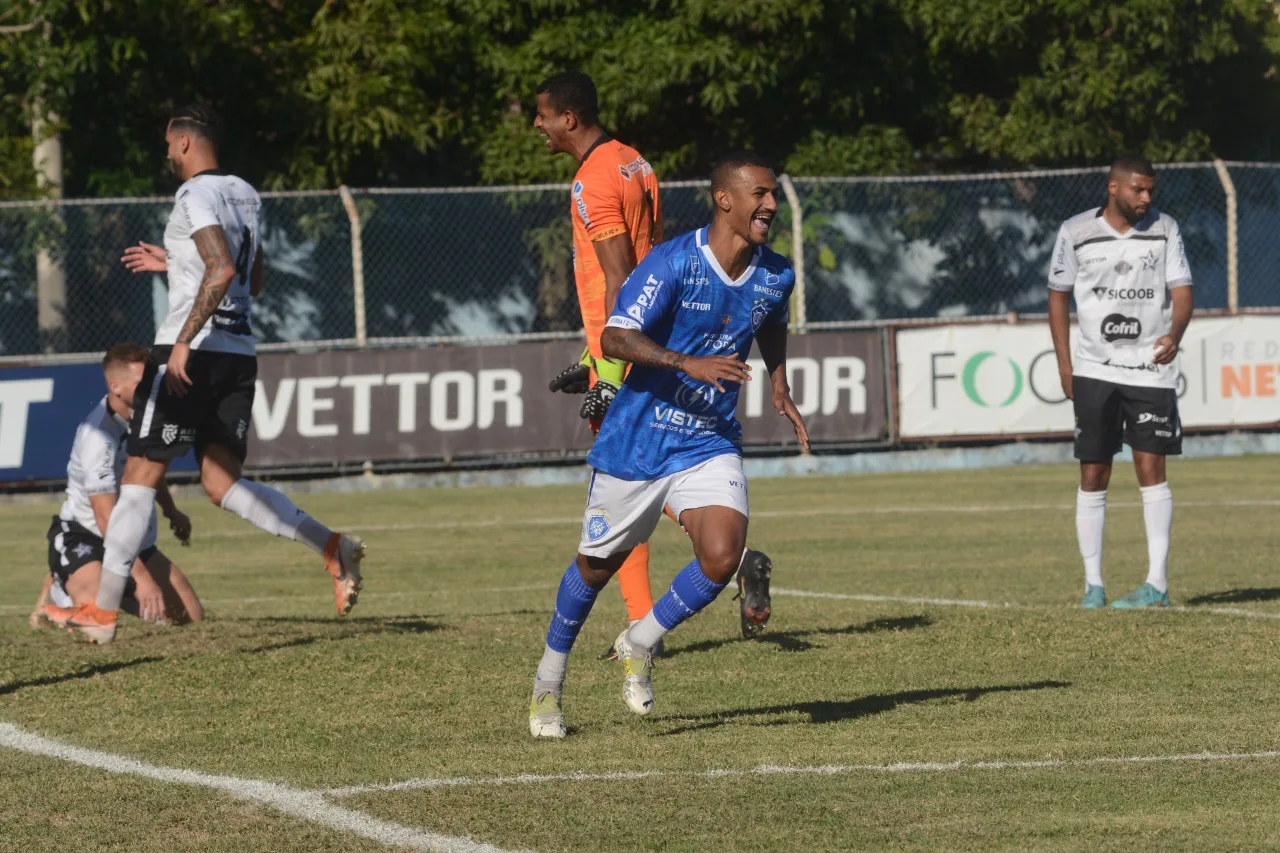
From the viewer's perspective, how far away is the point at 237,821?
526 centimetres

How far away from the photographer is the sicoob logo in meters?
9.84

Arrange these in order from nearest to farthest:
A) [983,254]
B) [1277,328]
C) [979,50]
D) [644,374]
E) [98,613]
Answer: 1. [644,374]
2. [98,613]
3. [1277,328]
4. [983,254]
5. [979,50]

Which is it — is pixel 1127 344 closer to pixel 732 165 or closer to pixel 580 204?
pixel 580 204

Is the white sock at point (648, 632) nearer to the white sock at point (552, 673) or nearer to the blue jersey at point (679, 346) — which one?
the white sock at point (552, 673)

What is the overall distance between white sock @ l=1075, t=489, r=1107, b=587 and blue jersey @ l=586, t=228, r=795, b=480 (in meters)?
3.87

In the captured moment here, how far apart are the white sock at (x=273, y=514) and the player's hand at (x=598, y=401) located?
1.69 m

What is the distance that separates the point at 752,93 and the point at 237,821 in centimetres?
1888

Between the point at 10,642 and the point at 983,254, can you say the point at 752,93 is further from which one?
the point at 10,642

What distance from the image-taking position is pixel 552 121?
8.09 m

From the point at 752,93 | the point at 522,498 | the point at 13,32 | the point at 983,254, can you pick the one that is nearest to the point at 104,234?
the point at 13,32

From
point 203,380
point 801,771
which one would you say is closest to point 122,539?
point 203,380

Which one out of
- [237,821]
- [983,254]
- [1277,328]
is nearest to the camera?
[237,821]

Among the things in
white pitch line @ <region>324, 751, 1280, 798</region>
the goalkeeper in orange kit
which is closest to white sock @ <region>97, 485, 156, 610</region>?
the goalkeeper in orange kit

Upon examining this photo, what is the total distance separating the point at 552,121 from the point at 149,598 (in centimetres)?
335
